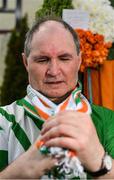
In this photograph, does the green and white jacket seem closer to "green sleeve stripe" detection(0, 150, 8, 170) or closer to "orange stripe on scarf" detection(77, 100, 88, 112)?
"green sleeve stripe" detection(0, 150, 8, 170)

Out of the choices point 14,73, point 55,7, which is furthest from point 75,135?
point 14,73

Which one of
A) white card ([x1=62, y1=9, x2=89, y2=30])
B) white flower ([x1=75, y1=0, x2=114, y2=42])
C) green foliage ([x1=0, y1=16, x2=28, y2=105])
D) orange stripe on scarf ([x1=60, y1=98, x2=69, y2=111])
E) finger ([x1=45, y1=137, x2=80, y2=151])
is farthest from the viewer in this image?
green foliage ([x1=0, y1=16, x2=28, y2=105])

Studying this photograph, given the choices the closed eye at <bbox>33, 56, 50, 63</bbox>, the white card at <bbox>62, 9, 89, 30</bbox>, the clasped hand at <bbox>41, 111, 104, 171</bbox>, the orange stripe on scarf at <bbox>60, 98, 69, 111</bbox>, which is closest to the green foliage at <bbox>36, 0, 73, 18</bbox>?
the white card at <bbox>62, 9, 89, 30</bbox>

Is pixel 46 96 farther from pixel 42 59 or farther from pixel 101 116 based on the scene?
pixel 101 116

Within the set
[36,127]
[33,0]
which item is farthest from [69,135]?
[33,0]

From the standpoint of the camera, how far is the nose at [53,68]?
192 cm

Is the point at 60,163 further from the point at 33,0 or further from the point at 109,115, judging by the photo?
the point at 33,0

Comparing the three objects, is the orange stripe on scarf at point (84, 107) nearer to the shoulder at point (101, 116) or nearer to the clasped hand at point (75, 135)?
the shoulder at point (101, 116)

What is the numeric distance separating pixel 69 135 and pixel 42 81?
1.51ft

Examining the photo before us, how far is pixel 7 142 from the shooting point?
1.94 m

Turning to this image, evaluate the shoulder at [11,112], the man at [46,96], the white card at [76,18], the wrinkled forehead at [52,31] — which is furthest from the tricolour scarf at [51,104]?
the white card at [76,18]

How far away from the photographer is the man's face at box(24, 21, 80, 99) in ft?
6.32

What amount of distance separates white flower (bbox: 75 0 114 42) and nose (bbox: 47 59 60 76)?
5.07 feet

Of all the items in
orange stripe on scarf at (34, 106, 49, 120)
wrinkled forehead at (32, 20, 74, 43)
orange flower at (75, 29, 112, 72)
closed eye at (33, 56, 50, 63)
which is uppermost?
wrinkled forehead at (32, 20, 74, 43)
